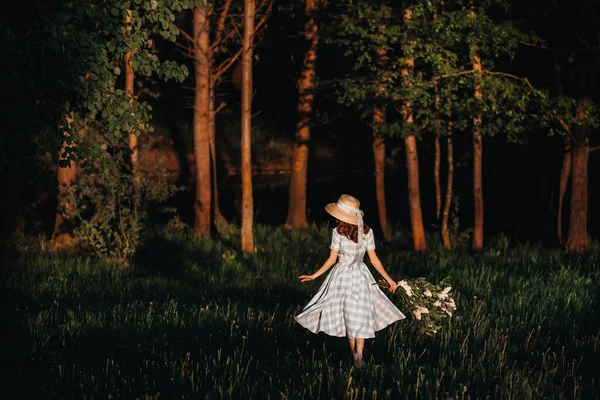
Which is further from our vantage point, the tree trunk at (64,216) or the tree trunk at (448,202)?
the tree trunk at (448,202)

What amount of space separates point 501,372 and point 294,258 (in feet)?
30.4

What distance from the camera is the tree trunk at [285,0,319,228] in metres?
21.7

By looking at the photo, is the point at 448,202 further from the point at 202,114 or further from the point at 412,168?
the point at 202,114

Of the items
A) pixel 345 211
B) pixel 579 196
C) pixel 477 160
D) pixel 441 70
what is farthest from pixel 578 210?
pixel 345 211

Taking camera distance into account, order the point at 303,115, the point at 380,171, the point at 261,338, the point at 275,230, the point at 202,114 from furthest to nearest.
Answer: the point at 303,115 → the point at 275,230 → the point at 380,171 → the point at 202,114 → the point at 261,338

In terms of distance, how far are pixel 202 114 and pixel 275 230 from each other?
394 cm

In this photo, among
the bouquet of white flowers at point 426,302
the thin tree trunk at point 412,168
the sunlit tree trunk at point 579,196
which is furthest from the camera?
the sunlit tree trunk at point 579,196

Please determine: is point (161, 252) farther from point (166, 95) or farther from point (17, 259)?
point (166, 95)

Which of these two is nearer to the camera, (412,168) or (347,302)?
(347,302)

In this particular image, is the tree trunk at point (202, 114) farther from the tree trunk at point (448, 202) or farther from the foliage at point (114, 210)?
the tree trunk at point (448, 202)

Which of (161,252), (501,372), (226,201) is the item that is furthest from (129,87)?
(226,201)

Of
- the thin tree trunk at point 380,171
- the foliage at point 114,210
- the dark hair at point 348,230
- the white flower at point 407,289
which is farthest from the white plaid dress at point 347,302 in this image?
the thin tree trunk at point 380,171

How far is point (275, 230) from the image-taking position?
21484 mm

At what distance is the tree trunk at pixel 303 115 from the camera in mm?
21719
